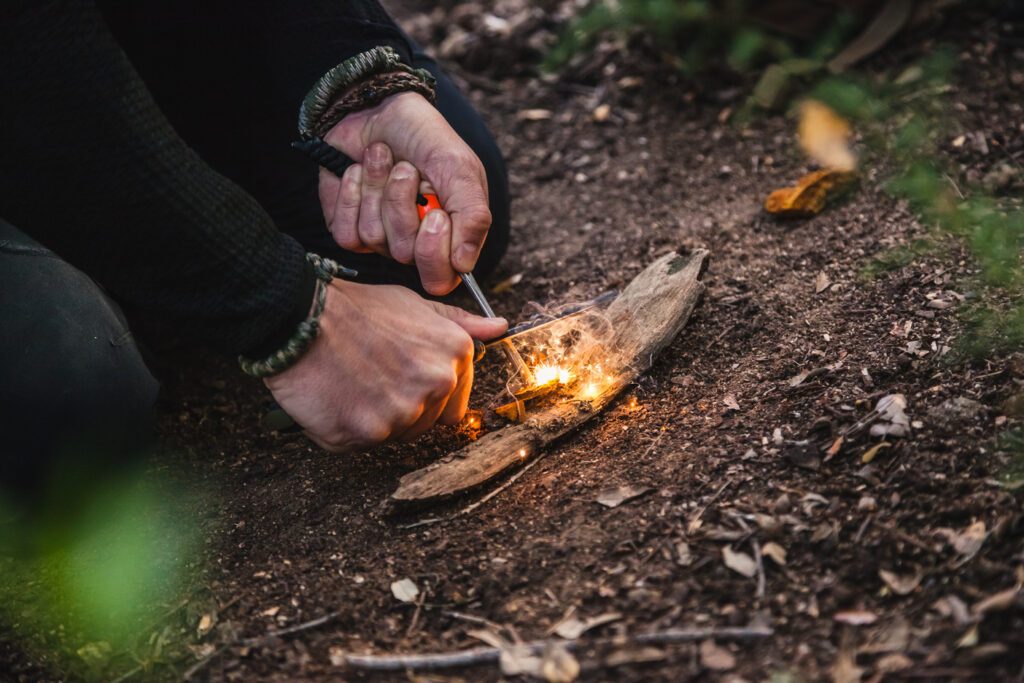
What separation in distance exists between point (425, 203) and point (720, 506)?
0.90 meters

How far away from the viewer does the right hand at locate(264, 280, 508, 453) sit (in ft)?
5.11

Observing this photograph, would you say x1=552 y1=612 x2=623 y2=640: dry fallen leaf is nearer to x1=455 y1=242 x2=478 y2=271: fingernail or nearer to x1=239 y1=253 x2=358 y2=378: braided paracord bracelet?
x1=239 y1=253 x2=358 y2=378: braided paracord bracelet

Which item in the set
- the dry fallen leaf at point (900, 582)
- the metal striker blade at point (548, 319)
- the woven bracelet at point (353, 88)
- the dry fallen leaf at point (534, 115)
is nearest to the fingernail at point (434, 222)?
the metal striker blade at point (548, 319)

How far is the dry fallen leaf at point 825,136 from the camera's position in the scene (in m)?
2.64

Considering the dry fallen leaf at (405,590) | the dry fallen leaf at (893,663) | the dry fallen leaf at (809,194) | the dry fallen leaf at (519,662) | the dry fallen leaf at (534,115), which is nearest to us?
the dry fallen leaf at (893,663)

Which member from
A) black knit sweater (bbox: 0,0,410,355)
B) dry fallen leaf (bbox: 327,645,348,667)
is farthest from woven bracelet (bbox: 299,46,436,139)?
dry fallen leaf (bbox: 327,645,348,667)

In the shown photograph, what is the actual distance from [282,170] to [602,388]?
117 cm

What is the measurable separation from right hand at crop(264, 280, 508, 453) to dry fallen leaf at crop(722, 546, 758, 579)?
23.1 inches

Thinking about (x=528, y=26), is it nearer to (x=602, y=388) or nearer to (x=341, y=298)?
(x=602, y=388)

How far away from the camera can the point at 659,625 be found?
141 cm

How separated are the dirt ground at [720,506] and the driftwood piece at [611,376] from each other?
0.17ft

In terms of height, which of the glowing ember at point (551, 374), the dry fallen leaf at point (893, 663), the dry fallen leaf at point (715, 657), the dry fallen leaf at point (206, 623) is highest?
the dry fallen leaf at point (206, 623)

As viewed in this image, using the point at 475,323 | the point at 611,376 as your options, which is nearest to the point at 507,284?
the point at 611,376

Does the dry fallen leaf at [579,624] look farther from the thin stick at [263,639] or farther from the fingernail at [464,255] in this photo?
the fingernail at [464,255]
